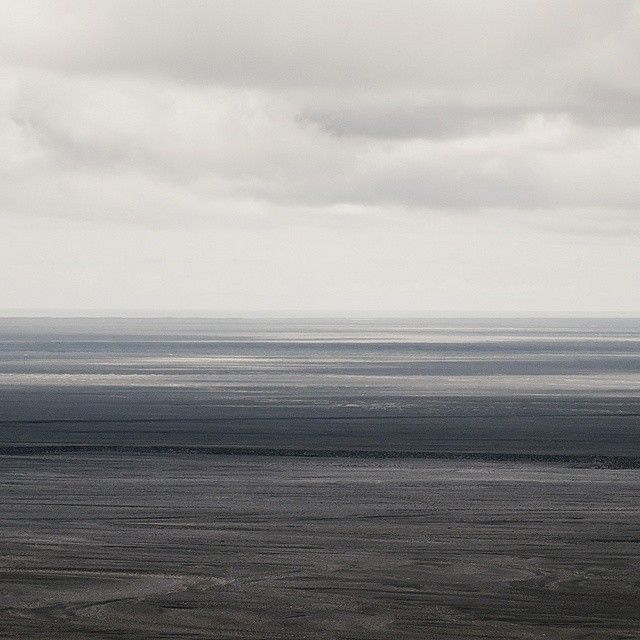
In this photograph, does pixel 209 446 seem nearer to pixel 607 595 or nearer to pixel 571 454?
pixel 571 454

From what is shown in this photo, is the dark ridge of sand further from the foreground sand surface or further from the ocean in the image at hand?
the foreground sand surface

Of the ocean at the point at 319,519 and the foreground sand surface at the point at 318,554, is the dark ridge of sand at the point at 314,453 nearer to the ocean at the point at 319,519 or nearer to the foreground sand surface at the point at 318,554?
the ocean at the point at 319,519

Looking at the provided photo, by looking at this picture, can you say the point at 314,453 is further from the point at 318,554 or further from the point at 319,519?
the point at 318,554

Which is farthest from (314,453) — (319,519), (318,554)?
(318,554)

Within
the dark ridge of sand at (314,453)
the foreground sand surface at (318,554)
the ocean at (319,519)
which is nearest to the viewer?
the foreground sand surface at (318,554)

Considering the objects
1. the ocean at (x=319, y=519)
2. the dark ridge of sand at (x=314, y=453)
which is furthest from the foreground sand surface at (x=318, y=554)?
the dark ridge of sand at (x=314, y=453)

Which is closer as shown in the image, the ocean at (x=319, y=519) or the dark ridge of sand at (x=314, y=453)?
the ocean at (x=319, y=519)

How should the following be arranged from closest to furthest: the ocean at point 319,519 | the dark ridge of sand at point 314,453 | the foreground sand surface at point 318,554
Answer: the foreground sand surface at point 318,554, the ocean at point 319,519, the dark ridge of sand at point 314,453

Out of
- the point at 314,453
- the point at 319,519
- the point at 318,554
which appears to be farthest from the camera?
the point at 314,453
